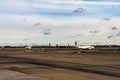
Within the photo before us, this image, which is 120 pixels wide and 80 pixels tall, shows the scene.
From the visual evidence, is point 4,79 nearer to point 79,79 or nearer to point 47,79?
point 47,79

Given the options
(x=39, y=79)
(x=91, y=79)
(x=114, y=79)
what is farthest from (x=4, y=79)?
(x=114, y=79)

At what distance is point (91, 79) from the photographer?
80.1ft

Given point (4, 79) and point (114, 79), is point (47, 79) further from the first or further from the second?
point (114, 79)

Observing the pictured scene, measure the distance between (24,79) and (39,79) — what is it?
1084 mm

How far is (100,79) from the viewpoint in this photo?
2431 centimetres

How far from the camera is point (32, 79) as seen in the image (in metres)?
24.3

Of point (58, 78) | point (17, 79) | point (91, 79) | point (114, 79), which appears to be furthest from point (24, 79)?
point (114, 79)

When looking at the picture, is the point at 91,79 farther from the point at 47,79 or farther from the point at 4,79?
the point at 4,79

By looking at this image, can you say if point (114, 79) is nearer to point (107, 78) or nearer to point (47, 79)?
point (107, 78)

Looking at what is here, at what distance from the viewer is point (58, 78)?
25672 millimetres

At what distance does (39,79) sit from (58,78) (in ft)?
6.08

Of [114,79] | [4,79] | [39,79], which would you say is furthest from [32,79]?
[114,79]

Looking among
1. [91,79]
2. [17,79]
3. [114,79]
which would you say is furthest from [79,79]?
[17,79]

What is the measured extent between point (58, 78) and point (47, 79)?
1.12 meters
